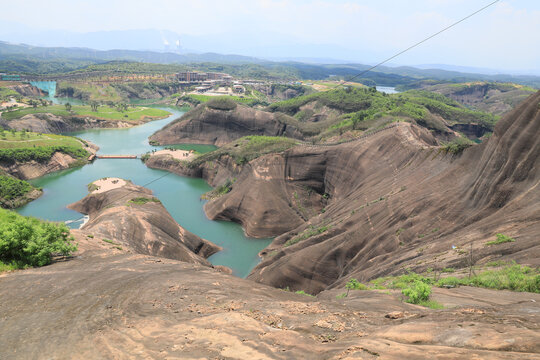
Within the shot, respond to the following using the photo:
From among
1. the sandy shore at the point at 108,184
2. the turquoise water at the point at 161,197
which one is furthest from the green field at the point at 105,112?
the sandy shore at the point at 108,184

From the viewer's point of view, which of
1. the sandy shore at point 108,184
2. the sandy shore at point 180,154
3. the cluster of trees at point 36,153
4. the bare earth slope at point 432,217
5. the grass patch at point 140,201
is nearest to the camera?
the bare earth slope at point 432,217

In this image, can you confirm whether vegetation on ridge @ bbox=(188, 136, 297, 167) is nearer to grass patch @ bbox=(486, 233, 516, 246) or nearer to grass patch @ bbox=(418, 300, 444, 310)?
grass patch @ bbox=(486, 233, 516, 246)

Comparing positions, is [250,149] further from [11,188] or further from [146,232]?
[11,188]

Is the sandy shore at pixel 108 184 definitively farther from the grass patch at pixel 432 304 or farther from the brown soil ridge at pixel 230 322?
the grass patch at pixel 432 304

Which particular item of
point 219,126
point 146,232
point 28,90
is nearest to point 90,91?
point 28,90

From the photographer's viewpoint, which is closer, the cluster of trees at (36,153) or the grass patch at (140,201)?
the grass patch at (140,201)

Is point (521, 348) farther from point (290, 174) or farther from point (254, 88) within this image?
point (254, 88)

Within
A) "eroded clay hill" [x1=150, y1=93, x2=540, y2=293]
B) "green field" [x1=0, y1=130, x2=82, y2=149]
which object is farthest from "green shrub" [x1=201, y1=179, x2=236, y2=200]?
"green field" [x1=0, y1=130, x2=82, y2=149]
